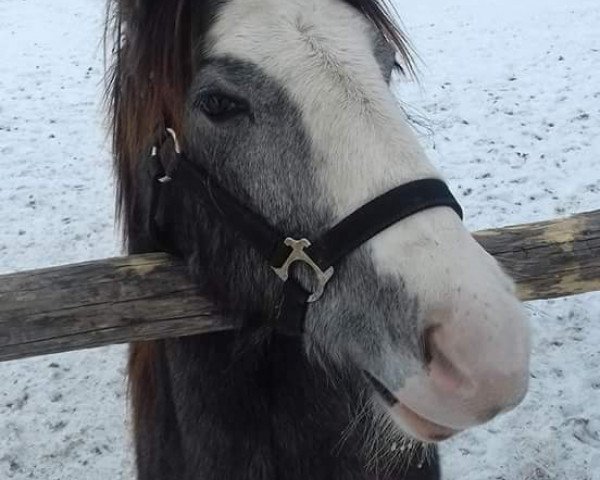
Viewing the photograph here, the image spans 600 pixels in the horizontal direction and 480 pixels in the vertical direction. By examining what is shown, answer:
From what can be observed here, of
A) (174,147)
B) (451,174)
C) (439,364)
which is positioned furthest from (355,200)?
(451,174)

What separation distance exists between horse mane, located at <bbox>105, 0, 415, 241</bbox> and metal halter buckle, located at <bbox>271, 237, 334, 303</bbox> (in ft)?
1.45

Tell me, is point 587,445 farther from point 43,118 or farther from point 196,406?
point 43,118

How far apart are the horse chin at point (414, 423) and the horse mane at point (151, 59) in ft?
2.71

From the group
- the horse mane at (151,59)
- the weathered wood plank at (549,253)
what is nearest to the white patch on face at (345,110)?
the horse mane at (151,59)

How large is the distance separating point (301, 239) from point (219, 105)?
1.16 feet

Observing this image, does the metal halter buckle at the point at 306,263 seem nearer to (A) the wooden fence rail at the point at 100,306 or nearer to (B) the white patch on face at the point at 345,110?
(B) the white patch on face at the point at 345,110

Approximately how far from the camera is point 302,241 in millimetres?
1595

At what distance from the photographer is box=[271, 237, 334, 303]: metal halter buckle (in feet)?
5.18

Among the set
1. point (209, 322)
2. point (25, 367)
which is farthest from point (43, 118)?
point (209, 322)

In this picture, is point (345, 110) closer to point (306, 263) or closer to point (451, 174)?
point (306, 263)

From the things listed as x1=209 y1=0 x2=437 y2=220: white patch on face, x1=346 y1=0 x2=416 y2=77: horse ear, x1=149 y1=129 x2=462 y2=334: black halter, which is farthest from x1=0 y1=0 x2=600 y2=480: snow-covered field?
x1=149 y1=129 x2=462 y2=334: black halter

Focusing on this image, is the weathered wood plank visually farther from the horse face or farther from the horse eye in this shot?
the horse eye

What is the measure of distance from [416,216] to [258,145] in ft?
1.31

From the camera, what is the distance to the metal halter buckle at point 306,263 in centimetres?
158
